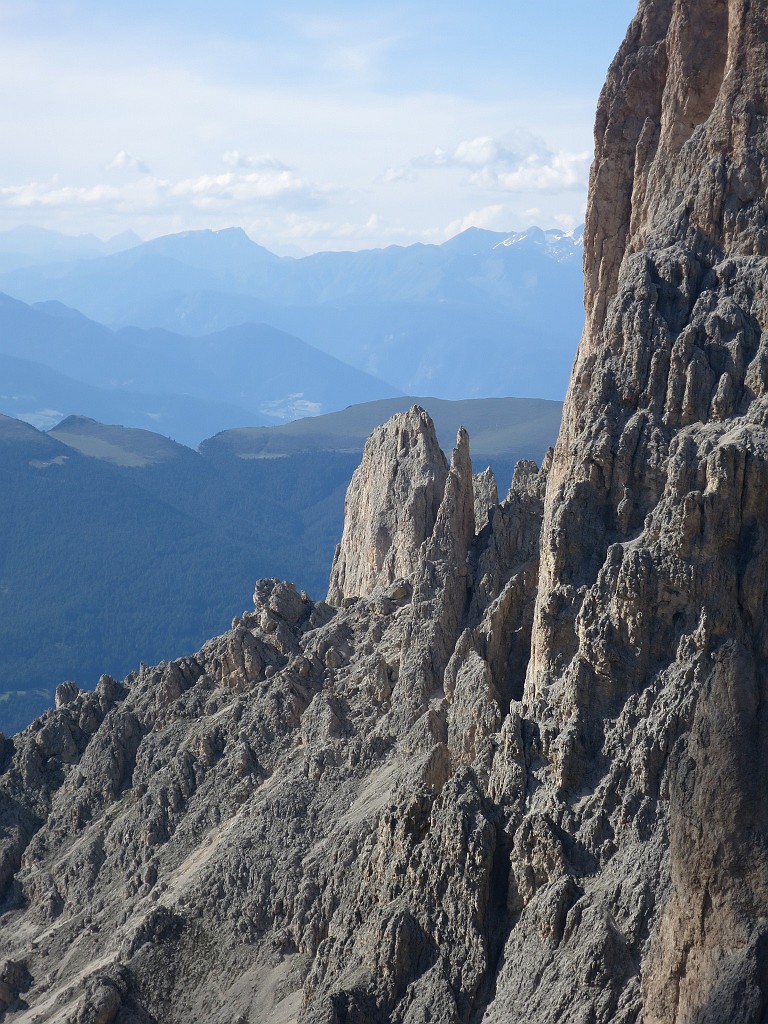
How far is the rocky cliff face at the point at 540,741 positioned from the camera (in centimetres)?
4481

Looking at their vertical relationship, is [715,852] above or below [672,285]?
below

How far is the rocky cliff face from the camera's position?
44.8 metres

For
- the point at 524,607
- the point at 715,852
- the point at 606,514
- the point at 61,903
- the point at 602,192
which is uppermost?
the point at 602,192

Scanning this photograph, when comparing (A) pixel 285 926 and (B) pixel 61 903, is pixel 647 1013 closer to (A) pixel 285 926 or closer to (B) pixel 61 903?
(A) pixel 285 926

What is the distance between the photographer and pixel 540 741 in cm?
5141

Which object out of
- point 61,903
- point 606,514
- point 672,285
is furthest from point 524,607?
point 61,903

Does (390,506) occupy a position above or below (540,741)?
above

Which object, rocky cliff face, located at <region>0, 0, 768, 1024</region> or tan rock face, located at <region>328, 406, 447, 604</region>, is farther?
tan rock face, located at <region>328, 406, 447, 604</region>

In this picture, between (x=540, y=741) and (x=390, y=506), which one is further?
(x=390, y=506)

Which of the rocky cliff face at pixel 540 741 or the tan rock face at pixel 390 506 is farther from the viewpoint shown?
the tan rock face at pixel 390 506

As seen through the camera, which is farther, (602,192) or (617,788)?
(602,192)

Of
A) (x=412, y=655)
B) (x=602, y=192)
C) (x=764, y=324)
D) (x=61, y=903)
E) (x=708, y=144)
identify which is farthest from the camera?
(x=61, y=903)

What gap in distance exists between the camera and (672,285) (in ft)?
177

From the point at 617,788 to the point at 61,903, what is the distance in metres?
38.6
